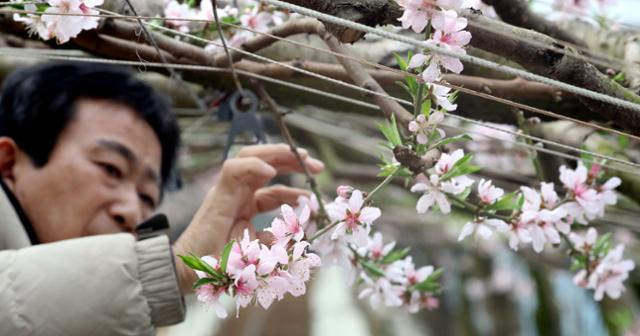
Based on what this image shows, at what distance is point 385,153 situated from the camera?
3.76ft

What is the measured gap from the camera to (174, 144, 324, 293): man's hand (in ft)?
4.52

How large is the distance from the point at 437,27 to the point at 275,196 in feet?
1.93

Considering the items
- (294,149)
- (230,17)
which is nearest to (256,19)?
(230,17)

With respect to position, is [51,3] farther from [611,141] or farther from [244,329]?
[244,329]

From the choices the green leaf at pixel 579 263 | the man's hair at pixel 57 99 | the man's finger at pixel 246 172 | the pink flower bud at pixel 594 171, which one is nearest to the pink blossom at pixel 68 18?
the man's finger at pixel 246 172

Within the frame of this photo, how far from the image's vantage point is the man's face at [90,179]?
59.9 inches

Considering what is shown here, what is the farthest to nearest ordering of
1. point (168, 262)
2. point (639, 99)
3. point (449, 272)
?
1. point (449, 272)
2. point (168, 262)
3. point (639, 99)

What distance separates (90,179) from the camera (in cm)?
153

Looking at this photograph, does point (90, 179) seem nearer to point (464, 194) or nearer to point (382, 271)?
point (382, 271)

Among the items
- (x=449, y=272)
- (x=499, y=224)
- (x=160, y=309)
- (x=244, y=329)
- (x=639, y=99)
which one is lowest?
(x=244, y=329)

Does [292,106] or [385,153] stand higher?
[385,153]

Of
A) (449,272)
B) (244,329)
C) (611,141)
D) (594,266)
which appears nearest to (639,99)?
(594,266)

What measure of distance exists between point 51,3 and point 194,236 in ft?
1.39

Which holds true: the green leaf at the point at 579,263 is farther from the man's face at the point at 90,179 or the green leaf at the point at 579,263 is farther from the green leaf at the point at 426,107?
the man's face at the point at 90,179
